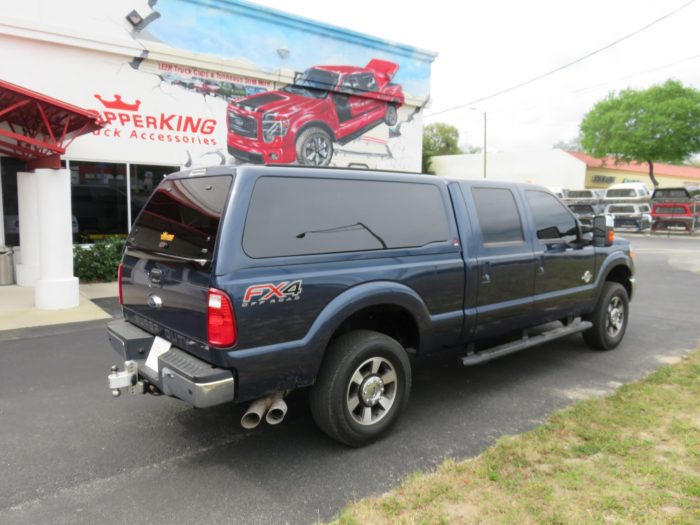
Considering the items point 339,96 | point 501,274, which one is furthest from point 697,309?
point 339,96

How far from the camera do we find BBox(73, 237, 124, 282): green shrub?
32.8 feet

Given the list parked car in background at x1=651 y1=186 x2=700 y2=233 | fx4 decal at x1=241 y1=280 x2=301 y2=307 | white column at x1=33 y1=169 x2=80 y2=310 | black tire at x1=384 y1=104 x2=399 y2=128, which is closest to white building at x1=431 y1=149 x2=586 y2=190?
parked car in background at x1=651 y1=186 x2=700 y2=233

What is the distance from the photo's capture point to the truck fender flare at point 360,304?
129 inches

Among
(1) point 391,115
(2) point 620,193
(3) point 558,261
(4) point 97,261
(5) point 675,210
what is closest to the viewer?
(3) point 558,261

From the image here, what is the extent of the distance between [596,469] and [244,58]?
459 inches

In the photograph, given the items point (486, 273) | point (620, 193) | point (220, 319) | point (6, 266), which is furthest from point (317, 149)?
point (620, 193)

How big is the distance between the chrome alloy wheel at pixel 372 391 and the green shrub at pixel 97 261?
26.9 feet

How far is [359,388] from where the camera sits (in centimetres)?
353

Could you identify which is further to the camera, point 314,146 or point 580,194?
point 580,194

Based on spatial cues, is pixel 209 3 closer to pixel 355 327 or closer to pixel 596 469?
pixel 355 327

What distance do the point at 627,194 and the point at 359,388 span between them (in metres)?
30.8

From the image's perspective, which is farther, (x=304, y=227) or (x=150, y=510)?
(x=304, y=227)

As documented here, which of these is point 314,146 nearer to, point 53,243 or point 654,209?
point 53,243

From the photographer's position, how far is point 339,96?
1425cm
